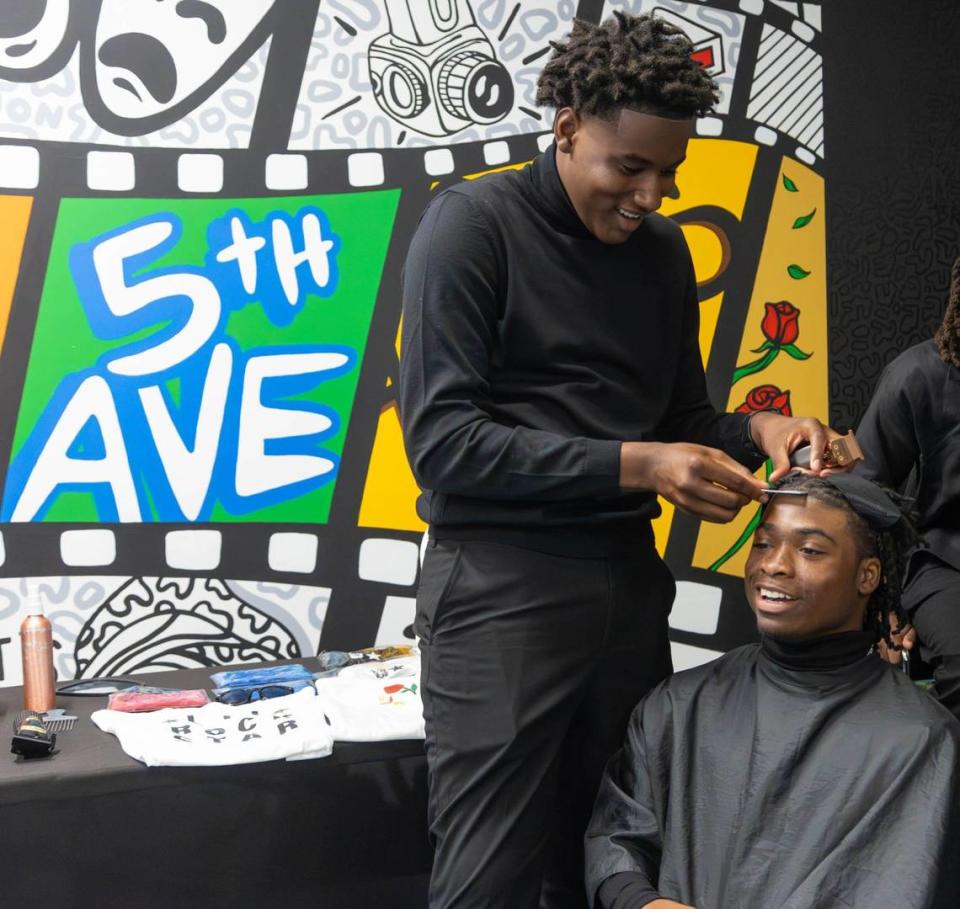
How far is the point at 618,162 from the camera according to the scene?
167 centimetres

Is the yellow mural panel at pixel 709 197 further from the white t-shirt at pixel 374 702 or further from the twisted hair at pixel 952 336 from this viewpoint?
the white t-shirt at pixel 374 702

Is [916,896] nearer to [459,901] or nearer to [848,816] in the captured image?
[848,816]

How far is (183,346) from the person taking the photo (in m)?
3.05

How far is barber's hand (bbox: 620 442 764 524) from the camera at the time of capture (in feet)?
5.16

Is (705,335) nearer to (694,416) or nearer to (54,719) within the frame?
(694,416)

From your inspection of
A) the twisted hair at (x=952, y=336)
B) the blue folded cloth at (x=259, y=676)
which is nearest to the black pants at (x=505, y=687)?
the blue folded cloth at (x=259, y=676)

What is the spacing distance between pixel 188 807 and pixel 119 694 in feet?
1.46

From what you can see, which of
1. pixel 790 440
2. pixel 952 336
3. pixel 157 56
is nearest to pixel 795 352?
pixel 952 336

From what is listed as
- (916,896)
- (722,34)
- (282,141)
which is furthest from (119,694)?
(722,34)

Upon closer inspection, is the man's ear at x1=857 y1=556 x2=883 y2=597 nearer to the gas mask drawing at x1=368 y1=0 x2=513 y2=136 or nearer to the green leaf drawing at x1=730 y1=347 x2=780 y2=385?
the green leaf drawing at x1=730 y1=347 x2=780 y2=385

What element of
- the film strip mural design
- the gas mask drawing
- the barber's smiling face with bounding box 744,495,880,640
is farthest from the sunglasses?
the gas mask drawing

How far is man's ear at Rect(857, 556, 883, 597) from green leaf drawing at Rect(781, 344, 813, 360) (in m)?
1.70

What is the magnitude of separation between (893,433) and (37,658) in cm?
191

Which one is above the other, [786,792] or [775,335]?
[775,335]
